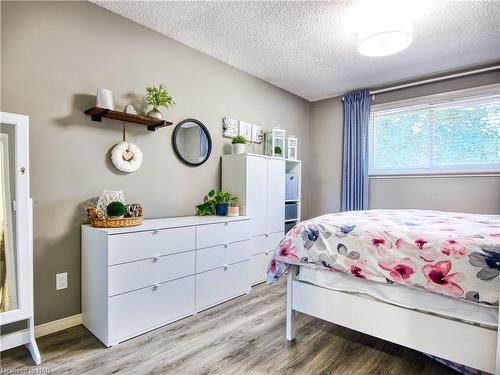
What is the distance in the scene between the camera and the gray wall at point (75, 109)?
6.18 feet

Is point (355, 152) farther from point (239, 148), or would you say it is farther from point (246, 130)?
point (239, 148)

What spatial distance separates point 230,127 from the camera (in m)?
3.19

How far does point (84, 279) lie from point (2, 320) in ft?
1.69

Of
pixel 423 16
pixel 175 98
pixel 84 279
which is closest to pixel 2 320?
pixel 84 279

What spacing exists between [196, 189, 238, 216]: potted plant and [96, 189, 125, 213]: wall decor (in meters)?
0.82

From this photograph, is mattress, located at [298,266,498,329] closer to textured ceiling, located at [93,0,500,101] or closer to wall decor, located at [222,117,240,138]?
wall decor, located at [222,117,240,138]

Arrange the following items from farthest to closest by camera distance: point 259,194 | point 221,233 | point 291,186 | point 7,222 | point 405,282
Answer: point 291,186 < point 259,194 < point 221,233 < point 7,222 < point 405,282

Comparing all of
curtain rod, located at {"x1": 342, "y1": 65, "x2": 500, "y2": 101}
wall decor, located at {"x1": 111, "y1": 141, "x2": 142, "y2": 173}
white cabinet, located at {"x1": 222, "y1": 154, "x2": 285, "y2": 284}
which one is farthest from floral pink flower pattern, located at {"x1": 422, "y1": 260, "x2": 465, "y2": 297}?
curtain rod, located at {"x1": 342, "y1": 65, "x2": 500, "y2": 101}

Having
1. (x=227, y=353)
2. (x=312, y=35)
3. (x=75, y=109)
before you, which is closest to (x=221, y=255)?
(x=227, y=353)

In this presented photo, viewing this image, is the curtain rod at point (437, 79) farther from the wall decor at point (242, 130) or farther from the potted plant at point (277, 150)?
the wall decor at point (242, 130)

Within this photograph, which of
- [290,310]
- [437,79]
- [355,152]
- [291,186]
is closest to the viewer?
[290,310]

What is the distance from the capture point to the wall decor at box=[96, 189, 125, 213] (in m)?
2.06

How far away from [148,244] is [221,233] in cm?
69

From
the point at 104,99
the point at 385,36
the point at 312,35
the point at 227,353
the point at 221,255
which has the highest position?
the point at 312,35
